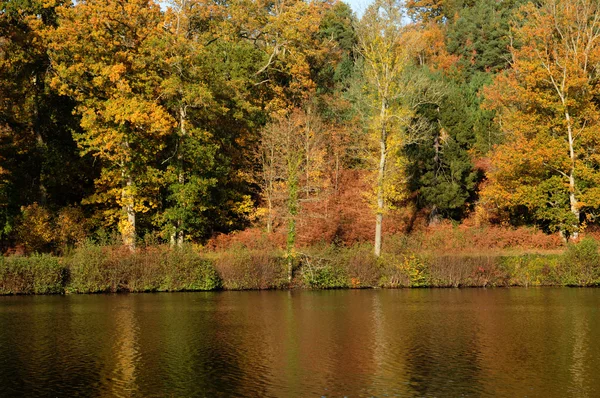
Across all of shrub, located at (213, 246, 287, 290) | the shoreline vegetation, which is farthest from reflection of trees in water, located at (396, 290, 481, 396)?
shrub, located at (213, 246, 287, 290)

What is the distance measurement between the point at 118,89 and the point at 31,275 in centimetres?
1298

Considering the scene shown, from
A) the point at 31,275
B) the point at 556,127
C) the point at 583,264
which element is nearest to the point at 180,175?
the point at 31,275

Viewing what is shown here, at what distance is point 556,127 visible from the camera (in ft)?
169

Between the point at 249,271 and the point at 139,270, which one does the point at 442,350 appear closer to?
the point at 249,271

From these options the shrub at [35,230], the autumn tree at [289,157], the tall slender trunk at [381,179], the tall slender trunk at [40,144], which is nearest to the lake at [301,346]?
the shrub at [35,230]

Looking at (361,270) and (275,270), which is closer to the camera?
(275,270)

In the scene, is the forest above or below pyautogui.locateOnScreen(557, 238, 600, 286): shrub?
above

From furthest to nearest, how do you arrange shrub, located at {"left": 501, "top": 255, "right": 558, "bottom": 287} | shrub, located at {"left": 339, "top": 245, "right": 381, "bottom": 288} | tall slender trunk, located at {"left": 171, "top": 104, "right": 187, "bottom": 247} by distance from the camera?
tall slender trunk, located at {"left": 171, "top": 104, "right": 187, "bottom": 247}
shrub, located at {"left": 501, "top": 255, "right": 558, "bottom": 287}
shrub, located at {"left": 339, "top": 245, "right": 381, "bottom": 288}

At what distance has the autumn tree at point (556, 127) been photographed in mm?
50219

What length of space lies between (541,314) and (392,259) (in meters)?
13.2

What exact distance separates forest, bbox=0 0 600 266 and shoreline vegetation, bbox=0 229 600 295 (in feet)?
7.58

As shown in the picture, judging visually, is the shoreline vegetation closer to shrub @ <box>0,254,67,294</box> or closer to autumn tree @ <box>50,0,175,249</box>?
shrub @ <box>0,254,67,294</box>

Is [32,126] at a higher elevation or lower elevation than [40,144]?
higher

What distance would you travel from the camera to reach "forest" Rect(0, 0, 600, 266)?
1823 inches
